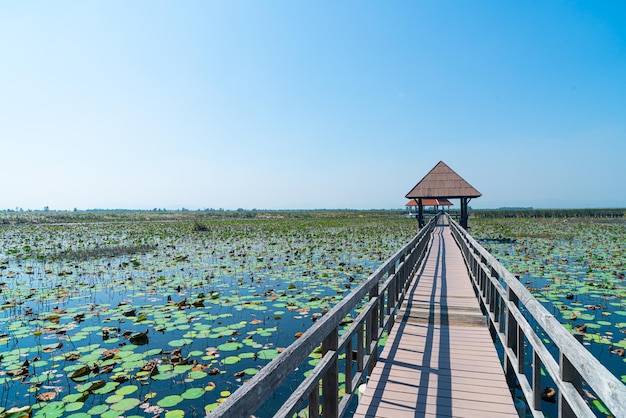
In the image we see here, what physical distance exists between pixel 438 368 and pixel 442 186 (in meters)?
19.3

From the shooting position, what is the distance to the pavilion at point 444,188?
21.4 metres

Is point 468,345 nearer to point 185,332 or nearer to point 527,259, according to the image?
point 185,332

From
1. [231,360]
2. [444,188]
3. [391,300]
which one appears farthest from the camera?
[444,188]

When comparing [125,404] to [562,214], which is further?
[562,214]

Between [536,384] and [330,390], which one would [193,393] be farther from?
[536,384]

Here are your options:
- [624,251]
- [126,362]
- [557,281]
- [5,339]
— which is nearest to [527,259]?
[557,281]

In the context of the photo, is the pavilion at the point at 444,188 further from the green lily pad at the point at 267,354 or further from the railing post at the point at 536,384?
the railing post at the point at 536,384

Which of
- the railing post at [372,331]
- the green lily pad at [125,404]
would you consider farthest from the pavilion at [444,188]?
the green lily pad at [125,404]

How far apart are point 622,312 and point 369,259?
27.3ft

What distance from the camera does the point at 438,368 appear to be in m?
4.12

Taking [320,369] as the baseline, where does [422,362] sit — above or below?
below

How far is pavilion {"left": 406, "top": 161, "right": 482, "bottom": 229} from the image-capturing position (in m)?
21.4

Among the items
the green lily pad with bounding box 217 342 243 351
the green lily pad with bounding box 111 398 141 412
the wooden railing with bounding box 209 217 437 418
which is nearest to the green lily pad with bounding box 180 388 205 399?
the green lily pad with bounding box 111 398 141 412

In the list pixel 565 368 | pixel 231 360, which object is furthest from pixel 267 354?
pixel 565 368
